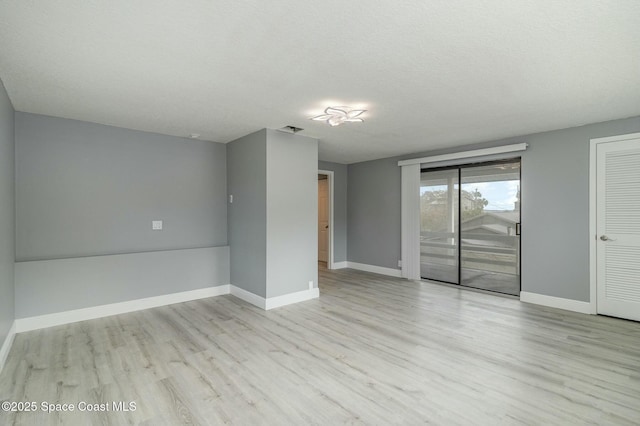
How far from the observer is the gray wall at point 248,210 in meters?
4.17

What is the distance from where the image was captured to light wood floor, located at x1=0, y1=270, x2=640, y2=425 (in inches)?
79.0

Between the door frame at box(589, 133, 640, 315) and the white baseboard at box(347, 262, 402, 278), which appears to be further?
the white baseboard at box(347, 262, 402, 278)

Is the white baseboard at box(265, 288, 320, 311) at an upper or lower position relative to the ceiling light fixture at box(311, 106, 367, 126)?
lower

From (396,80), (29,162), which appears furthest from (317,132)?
(29,162)

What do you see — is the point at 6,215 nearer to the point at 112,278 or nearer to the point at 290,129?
the point at 112,278

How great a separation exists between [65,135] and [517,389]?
17.7 ft

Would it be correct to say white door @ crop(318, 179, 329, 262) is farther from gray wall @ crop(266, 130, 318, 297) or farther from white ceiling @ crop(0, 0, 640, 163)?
white ceiling @ crop(0, 0, 640, 163)

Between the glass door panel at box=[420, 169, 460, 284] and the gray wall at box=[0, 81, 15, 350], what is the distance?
5.79 meters

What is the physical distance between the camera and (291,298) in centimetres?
438

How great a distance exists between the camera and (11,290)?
3094 mm

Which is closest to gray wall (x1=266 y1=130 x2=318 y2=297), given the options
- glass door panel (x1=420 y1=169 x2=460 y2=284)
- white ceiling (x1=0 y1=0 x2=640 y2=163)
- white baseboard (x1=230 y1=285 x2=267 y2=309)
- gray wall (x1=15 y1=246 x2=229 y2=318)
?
white baseboard (x1=230 y1=285 x2=267 y2=309)

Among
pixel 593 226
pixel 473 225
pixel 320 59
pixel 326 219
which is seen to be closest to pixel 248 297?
pixel 320 59

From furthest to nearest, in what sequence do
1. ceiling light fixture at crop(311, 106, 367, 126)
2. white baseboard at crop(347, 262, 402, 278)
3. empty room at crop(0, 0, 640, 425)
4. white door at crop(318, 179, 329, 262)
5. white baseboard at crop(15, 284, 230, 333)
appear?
white door at crop(318, 179, 329, 262) < white baseboard at crop(347, 262, 402, 278) < white baseboard at crop(15, 284, 230, 333) < ceiling light fixture at crop(311, 106, 367, 126) < empty room at crop(0, 0, 640, 425)

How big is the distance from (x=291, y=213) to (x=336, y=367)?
7.59 ft
